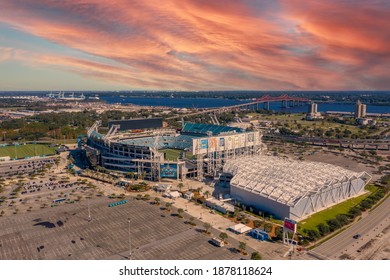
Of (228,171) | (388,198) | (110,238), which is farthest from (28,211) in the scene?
(388,198)

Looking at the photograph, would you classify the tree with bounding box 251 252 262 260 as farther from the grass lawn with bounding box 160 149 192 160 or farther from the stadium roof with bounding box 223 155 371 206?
the grass lawn with bounding box 160 149 192 160

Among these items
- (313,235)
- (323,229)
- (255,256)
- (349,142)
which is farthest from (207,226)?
(349,142)

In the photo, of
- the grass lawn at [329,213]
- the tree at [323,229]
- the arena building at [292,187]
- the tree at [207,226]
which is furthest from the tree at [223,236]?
the tree at [323,229]

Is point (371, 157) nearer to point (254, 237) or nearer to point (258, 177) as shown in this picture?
point (258, 177)

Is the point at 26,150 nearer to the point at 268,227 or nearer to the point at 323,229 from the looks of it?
the point at 268,227

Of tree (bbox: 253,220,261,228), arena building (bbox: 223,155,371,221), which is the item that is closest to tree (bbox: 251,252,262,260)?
tree (bbox: 253,220,261,228)

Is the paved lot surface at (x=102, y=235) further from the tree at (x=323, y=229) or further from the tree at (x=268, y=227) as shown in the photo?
the tree at (x=323, y=229)
